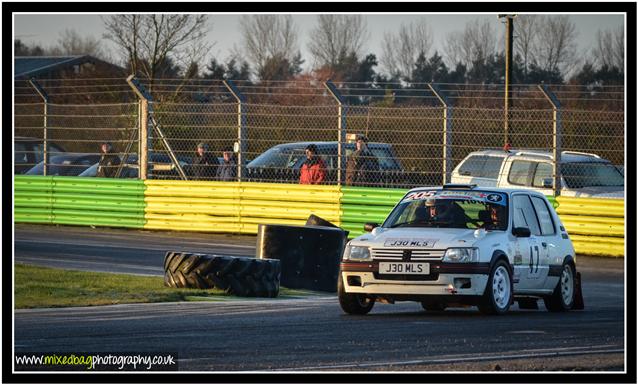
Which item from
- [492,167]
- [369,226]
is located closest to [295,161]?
[492,167]

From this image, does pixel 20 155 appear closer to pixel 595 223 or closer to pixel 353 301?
pixel 595 223

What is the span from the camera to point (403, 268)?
12477 mm

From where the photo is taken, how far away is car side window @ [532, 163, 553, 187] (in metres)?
22.9

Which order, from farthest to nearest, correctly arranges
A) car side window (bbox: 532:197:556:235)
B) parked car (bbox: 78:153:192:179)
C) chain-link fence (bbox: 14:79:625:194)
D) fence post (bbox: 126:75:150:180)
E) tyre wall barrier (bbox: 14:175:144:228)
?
1. parked car (bbox: 78:153:192:179)
2. tyre wall barrier (bbox: 14:175:144:228)
3. fence post (bbox: 126:75:150:180)
4. chain-link fence (bbox: 14:79:625:194)
5. car side window (bbox: 532:197:556:235)

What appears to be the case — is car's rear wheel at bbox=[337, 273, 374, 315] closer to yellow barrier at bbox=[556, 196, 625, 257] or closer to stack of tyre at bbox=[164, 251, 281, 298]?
stack of tyre at bbox=[164, 251, 281, 298]

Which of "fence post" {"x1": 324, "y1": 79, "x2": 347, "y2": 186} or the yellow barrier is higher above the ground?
"fence post" {"x1": 324, "y1": 79, "x2": 347, "y2": 186}

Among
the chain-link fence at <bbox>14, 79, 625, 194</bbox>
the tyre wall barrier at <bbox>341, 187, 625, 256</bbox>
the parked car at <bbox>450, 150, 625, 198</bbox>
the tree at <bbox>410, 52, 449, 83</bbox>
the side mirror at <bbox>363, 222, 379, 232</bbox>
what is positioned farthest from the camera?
the tree at <bbox>410, 52, 449, 83</bbox>

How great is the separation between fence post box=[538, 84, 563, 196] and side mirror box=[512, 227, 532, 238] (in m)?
7.92

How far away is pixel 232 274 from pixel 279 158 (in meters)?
10.7

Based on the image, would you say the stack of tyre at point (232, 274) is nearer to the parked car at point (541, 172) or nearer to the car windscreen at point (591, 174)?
the parked car at point (541, 172)

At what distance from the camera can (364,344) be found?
403 inches

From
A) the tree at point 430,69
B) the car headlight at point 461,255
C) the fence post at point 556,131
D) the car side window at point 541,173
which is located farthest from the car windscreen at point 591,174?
the tree at point 430,69

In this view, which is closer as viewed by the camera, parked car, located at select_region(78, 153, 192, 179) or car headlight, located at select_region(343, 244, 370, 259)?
car headlight, located at select_region(343, 244, 370, 259)

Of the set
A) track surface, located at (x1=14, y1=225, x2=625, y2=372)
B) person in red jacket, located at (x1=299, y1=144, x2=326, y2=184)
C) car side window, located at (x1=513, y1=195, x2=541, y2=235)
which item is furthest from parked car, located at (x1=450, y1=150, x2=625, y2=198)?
car side window, located at (x1=513, y1=195, x2=541, y2=235)
